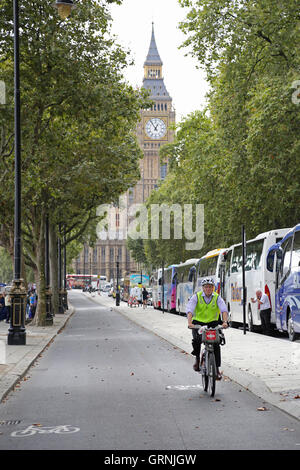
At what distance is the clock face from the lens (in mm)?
167500

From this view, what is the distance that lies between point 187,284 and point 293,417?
35.8m

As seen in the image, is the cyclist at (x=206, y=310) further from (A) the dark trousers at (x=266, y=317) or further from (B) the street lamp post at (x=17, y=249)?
(A) the dark trousers at (x=266, y=317)

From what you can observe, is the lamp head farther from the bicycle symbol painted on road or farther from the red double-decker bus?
the red double-decker bus

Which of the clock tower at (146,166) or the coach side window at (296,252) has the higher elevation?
the clock tower at (146,166)

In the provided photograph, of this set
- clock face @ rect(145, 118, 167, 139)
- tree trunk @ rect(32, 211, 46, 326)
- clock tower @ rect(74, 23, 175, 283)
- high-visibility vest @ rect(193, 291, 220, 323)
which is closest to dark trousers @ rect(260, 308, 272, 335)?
tree trunk @ rect(32, 211, 46, 326)

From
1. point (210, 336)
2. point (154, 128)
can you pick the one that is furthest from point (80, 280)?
point (210, 336)

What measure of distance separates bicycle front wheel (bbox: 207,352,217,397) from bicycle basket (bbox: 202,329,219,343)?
19cm

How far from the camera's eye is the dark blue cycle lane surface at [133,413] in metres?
7.05

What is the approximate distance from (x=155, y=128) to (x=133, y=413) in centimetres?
16191

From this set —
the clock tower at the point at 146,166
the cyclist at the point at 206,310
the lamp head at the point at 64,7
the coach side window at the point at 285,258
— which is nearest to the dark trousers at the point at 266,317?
the coach side window at the point at 285,258

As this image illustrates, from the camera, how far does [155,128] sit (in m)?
169

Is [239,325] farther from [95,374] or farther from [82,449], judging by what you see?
[82,449]

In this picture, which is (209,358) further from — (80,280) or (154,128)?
(80,280)

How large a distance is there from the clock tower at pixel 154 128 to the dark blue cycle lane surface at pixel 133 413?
150084mm
